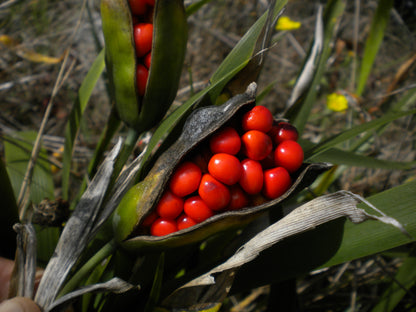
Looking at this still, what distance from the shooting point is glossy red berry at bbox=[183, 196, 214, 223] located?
79cm

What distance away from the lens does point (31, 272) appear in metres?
0.89

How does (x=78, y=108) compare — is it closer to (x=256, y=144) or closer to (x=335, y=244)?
(x=256, y=144)

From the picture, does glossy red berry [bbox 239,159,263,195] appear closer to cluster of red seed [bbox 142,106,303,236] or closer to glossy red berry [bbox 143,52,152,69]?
cluster of red seed [bbox 142,106,303,236]

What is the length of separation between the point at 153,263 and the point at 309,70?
0.95 m

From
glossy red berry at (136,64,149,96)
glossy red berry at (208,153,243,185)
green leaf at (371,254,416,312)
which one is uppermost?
glossy red berry at (136,64,149,96)

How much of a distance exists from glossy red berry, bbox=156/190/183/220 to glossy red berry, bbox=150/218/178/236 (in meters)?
0.01

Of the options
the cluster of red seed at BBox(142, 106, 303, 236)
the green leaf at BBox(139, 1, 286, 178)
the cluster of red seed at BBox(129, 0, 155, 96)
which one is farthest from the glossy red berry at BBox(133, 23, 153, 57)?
the cluster of red seed at BBox(142, 106, 303, 236)

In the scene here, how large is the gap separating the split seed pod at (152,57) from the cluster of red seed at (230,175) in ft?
0.95

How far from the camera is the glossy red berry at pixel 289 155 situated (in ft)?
2.54

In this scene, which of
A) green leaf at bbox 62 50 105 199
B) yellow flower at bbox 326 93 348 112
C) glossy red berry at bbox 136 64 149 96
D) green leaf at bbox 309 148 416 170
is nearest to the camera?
glossy red berry at bbox 136 64 149 96

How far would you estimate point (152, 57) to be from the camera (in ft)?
2.95

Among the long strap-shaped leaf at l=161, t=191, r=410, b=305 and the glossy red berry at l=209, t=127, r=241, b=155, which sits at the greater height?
the glossy red berry at l=209, t=127, r=241, b=155

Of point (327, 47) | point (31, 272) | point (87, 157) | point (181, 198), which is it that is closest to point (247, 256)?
point (181, 198)

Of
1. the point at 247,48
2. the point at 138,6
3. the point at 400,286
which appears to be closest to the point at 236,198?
the point at 247,48
